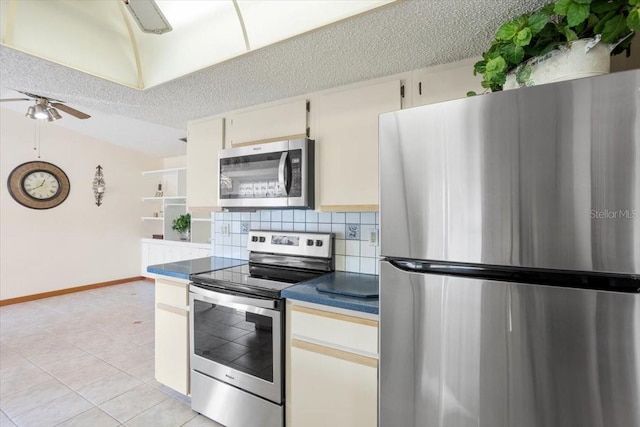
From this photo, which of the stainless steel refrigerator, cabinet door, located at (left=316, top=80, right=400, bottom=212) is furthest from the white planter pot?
cabinet door, located at (left=316, top=80, right=400, bottom=212)

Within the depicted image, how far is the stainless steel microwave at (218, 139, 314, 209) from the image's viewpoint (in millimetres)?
1902

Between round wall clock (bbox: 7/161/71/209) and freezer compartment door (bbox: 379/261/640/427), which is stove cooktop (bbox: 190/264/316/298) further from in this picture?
round wall clock (bbox: 7/161/71/209)

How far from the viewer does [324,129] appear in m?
1.92

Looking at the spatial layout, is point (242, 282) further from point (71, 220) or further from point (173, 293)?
point (71, 220)

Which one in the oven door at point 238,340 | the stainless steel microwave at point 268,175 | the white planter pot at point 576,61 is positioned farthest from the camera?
the stainless steel microwave at point 268,175

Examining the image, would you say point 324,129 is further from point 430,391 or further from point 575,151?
point 430,391

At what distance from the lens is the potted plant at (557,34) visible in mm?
808

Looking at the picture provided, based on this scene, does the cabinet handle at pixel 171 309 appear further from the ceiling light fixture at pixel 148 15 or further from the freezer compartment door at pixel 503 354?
the ceiling light fixture at pixel 148 15

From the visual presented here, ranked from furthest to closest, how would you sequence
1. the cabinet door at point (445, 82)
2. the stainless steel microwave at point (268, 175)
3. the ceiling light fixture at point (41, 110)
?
1. the ceiling light fixture at point (41, 110)
2. the stainless steel microwave at point (268, 175)
3. the cabinet door at point (445, 82)

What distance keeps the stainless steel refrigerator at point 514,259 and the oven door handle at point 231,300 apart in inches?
32.6

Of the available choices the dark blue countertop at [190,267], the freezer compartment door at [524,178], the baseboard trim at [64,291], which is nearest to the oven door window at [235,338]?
the dark blue countertop at [190,267]

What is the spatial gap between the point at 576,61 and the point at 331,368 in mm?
1521

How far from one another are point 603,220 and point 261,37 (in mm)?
1526

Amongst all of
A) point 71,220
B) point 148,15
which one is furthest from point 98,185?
point 148,15
